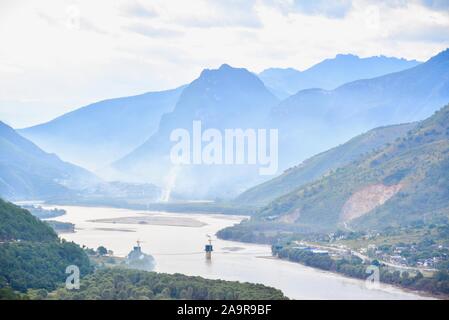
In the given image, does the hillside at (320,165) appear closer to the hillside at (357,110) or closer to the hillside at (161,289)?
the hillside at (357,110)

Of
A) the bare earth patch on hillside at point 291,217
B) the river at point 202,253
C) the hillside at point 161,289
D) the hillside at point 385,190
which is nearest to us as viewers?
the hillside at point 161,289

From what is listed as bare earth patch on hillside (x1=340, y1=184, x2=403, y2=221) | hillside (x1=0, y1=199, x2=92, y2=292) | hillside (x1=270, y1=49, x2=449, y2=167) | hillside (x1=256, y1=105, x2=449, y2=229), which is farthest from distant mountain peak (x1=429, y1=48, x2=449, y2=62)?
hillside (x1=0, y1=199, x2=92, y2=292)

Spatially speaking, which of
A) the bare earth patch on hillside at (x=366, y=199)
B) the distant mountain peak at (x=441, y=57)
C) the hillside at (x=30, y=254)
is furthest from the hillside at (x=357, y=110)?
the hillside at (x=30, y=254)

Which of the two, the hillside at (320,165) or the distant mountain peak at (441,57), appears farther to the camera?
the distant mountain peak at (441,57)

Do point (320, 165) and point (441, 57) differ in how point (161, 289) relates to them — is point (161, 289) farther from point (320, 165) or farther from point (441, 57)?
point (441, 57)

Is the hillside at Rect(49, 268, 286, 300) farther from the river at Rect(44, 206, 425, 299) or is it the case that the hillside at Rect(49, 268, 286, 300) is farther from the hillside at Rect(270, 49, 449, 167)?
the hillside at Rect(270, 49, 449, 167)

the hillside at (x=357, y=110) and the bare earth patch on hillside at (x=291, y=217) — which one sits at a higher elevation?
the hillside at (x=357, y=110)
